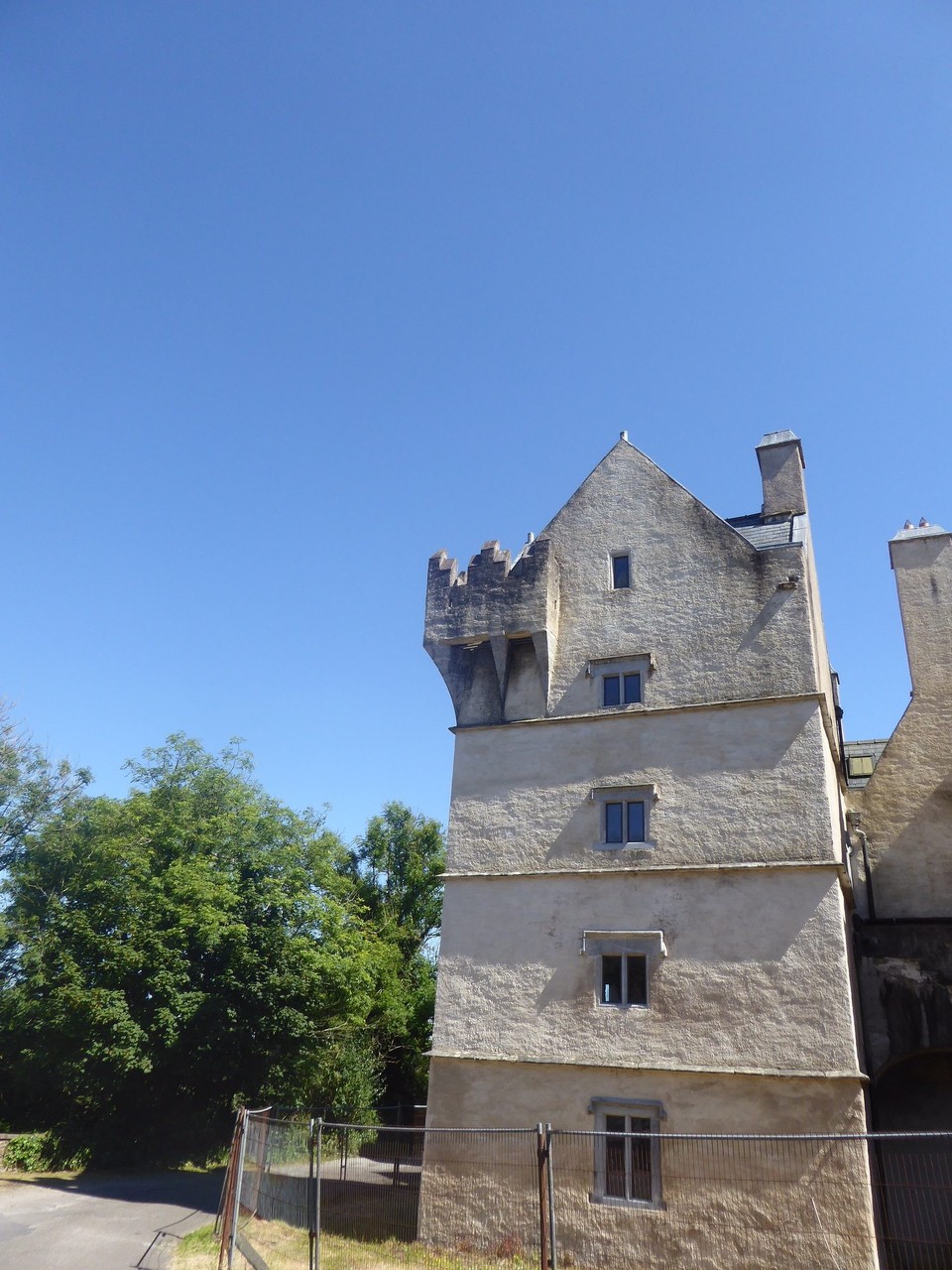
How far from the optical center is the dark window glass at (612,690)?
19.3m

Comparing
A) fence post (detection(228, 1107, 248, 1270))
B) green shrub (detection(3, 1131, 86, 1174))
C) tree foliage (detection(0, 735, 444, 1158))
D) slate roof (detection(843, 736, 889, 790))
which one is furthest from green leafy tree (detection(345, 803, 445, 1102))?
fence post (detection(228, 1107, 248, 1270))

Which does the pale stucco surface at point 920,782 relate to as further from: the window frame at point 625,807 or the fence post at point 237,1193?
the fence post at point 237,1193

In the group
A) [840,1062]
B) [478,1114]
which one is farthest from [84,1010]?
[840,1062]

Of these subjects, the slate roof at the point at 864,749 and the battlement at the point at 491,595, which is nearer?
the battlement at the point at 491,595

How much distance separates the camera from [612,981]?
55.2 ft

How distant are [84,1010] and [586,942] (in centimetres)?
1676

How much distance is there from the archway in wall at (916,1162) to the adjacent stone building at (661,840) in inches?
82.9

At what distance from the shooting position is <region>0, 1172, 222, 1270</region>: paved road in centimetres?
1507

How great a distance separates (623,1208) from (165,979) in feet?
52.4

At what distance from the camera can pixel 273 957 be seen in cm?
2703

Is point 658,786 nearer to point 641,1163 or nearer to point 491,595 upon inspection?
point 491,595

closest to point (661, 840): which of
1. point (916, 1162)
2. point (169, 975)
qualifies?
point (916, 1162)

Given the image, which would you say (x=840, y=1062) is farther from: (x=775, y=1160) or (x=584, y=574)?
(x=584, y=574)

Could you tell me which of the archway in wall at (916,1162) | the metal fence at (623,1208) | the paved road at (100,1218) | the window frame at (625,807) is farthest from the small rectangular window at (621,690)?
the paved road at (100,1218)
